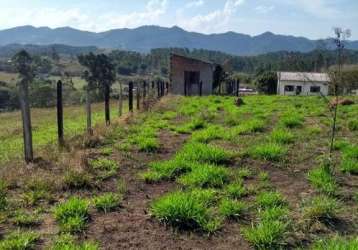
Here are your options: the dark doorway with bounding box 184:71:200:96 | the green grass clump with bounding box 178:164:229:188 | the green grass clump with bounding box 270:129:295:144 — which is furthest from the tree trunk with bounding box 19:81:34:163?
the dark doorway with bounding box 184:71:200:96

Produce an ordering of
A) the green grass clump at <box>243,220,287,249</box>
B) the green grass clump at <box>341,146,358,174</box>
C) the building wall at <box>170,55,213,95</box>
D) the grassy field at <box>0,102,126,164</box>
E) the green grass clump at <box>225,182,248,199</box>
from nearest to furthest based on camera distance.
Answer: the green grass clump at <box>243,220,287,249</box> < the green grass clump at <box>225,182,248,199</box> < the green grass clump at <box>341,146,358,174</box> < the grassy field at <box>0,102,126,164</box> < the building wall at <box>170,55,213,95</box>

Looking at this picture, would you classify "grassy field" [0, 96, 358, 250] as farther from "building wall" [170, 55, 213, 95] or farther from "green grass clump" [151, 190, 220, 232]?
"building wall" [170, 55, 213, 95]

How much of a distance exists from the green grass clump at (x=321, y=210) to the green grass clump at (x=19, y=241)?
10.2 ft

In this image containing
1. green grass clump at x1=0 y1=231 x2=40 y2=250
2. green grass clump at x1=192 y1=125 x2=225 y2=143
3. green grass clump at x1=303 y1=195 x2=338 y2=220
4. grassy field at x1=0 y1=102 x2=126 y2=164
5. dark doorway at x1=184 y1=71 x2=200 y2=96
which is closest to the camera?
green grass clump at x1=0 y1=231 x2=40 y2=250

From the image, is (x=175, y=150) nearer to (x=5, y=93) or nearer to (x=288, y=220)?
(x=288, y=220)

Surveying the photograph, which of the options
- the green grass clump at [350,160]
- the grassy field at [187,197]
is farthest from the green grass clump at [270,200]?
the green grass clump at [350,160]

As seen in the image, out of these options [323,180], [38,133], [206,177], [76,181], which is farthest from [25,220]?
[38,133]

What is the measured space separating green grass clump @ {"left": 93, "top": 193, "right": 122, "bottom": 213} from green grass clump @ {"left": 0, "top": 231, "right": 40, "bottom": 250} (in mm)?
1099

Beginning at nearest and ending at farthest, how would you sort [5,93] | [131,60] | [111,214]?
[111,214], [5,93], [131,60]

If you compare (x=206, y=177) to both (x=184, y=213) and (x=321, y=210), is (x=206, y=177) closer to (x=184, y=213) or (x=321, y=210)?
(x=184, y=213)

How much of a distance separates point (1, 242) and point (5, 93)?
6852cm

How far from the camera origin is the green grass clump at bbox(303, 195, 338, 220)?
5.35 meters

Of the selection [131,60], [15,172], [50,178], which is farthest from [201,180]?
[131,60]

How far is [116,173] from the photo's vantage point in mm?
7406
